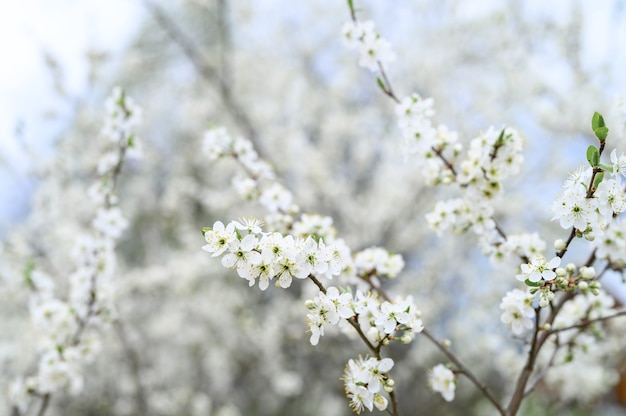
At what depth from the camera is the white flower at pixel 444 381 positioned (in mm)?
1632

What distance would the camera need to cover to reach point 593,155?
1.15 meters

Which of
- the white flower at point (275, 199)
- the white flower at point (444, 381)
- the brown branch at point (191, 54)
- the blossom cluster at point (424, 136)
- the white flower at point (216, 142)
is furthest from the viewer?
the brown branch at point (191, 54)

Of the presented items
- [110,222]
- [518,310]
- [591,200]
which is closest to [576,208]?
[591,200]

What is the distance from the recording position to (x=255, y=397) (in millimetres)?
6410

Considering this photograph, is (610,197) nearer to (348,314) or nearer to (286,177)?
(348,314)

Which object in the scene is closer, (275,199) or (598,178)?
(598,178)

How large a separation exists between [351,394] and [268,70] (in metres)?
5.39

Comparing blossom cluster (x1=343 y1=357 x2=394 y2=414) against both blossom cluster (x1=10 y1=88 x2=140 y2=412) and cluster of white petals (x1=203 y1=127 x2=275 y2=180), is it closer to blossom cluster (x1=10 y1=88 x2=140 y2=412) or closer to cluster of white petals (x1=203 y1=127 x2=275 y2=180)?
cluster of white petals (x1=203 y1=127 x2=275 y2=180)

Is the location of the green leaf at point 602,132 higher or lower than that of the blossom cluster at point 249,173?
lower

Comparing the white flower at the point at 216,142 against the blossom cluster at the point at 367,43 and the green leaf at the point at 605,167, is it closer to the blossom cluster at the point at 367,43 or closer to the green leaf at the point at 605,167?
the blossom cluster at the point at 367,43

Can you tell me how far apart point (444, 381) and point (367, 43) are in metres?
1.16

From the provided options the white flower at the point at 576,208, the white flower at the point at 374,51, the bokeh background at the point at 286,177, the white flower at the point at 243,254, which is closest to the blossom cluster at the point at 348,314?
the white flower at the point at 243,254

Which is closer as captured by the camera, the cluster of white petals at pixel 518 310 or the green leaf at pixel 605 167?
the green leaf at pixel 605 167

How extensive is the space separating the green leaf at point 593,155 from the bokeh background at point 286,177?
9.44 ft
